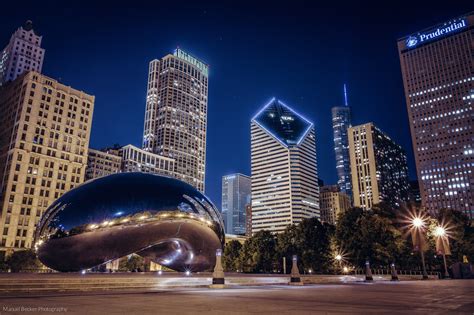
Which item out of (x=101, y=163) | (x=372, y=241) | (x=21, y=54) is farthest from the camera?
(x=21, y=54)

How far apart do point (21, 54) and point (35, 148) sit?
90.3m

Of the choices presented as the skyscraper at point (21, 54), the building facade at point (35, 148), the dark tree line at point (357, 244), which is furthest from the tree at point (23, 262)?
the skyscraper at point (21, 54)

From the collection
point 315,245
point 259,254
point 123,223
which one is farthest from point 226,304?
point 259,254

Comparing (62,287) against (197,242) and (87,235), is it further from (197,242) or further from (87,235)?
(197,242)

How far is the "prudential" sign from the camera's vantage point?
175 metres

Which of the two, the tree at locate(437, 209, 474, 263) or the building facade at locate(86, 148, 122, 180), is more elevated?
the building facade at locate(86, 148, 122, 180)

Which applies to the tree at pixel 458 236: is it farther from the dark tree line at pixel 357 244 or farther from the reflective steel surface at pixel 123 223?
the reflective steel surface at pixel 123 223

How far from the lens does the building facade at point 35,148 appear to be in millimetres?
104688

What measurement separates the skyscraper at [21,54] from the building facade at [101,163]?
58.4 metres

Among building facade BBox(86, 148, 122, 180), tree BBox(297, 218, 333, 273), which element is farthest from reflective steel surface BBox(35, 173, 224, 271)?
building facade BBox(86, 148, 122, 180)

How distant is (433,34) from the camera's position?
182500mm

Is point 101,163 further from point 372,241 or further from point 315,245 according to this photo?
point 372,241

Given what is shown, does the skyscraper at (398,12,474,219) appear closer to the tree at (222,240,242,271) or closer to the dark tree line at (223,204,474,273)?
the dark tree line at (223,204,474,273)

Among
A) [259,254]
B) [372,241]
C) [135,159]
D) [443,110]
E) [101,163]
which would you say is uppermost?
[443,110]
